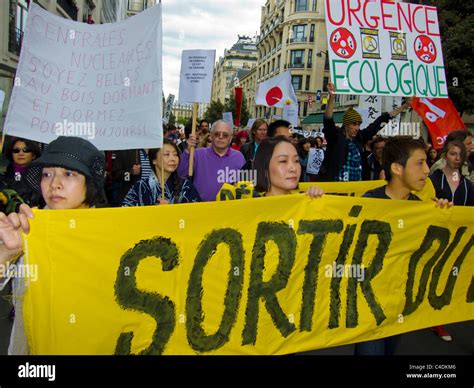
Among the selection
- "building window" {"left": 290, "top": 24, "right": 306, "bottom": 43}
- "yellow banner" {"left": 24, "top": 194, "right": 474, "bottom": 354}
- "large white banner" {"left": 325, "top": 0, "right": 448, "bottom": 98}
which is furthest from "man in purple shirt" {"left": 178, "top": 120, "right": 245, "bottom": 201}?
"building window" {"left": 290, "top": 24, "right": 306, "bottom": 43}

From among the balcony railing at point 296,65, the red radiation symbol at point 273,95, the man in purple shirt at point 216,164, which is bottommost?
the man in purple shirt at point 216,164

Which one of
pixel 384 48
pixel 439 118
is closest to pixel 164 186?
pixel 384 48

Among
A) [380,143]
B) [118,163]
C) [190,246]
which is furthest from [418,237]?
[118,163]

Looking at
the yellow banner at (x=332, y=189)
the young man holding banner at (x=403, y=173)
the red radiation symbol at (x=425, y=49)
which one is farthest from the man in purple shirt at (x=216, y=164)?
the red radiation symbol at (x=425, y=49)

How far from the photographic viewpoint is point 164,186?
12.5ft

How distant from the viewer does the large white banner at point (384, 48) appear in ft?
15.3

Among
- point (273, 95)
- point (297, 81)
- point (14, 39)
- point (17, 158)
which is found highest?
point (297, 81)

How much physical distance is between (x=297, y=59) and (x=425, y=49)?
64.6m

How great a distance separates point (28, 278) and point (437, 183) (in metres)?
3.67

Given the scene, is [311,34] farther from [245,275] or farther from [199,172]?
[245,275]

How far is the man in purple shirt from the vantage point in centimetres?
470

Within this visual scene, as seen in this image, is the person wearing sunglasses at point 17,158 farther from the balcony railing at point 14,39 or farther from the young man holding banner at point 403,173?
the balcony railing at point 14,39

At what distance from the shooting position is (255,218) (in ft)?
8.61

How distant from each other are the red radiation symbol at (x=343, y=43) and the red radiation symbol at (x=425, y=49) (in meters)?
0.88
